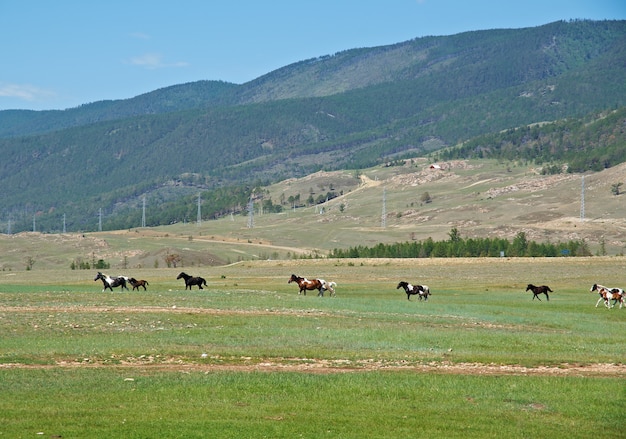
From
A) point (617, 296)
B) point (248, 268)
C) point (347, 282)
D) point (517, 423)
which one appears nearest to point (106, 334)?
point (517, 423)

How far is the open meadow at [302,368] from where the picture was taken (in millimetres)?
20594

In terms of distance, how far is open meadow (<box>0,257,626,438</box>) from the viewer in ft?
67.6

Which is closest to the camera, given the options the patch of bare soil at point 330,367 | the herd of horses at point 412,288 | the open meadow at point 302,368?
the open meadow at point 302,368

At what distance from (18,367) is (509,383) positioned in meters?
13.1

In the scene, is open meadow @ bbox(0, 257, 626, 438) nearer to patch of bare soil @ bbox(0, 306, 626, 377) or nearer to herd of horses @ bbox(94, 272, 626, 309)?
patch of bare soil @ bbox(0, 306, 626, 377)

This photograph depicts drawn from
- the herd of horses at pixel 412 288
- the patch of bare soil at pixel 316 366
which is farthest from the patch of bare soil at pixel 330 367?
the herd of horses at pixel 412 288

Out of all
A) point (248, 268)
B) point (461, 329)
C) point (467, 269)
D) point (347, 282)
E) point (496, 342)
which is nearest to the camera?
point (496, 342)

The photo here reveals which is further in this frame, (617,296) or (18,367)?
(617,296)

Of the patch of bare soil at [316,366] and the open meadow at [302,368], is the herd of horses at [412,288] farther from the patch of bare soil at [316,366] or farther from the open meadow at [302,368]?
the patch of bare soil at [316,366]

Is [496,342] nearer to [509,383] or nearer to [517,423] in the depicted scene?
[509,383]

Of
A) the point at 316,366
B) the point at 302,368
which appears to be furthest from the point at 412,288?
the point at 302,368

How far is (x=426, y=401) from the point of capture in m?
23.1

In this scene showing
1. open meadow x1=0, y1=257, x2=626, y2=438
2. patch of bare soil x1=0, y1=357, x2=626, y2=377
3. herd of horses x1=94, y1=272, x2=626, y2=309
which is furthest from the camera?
herd of horses x1=94, y1=272, x2=626, y2=309

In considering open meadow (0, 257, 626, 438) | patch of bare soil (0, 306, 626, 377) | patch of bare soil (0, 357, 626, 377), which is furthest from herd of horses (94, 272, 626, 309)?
patch of bare soil (0, 357, 626, 377)
